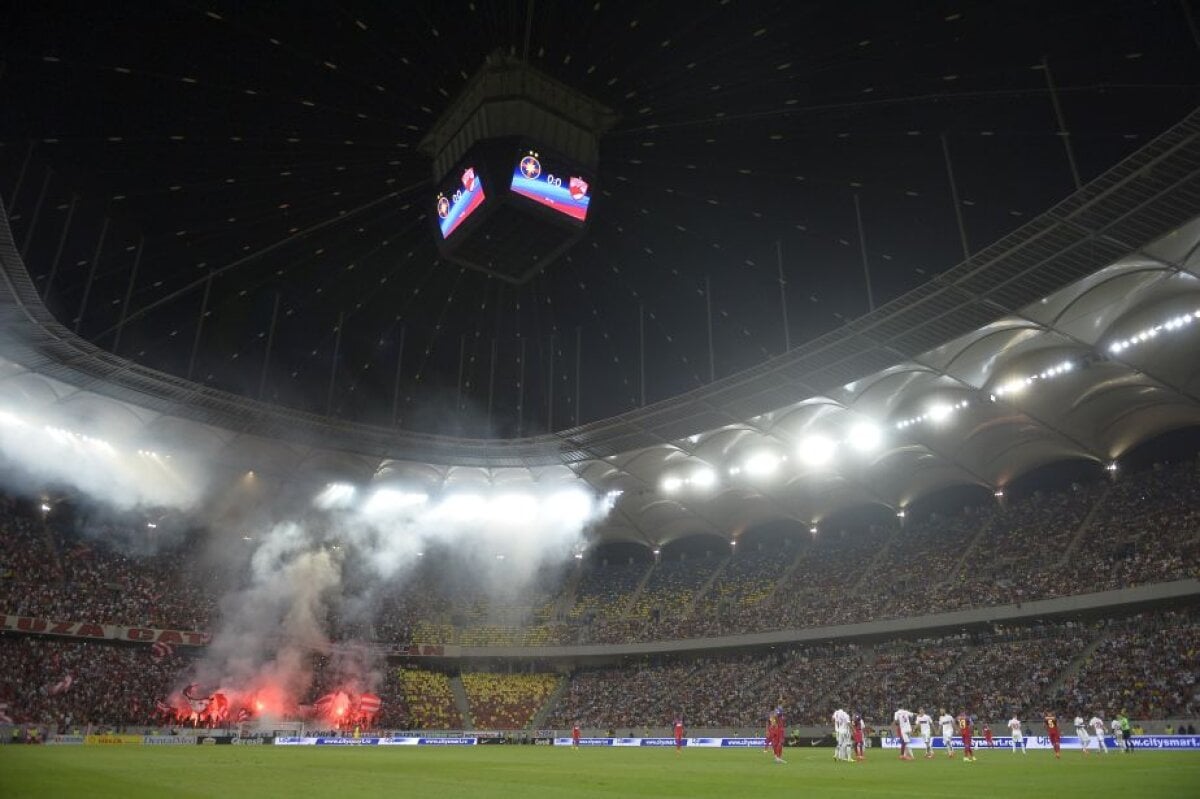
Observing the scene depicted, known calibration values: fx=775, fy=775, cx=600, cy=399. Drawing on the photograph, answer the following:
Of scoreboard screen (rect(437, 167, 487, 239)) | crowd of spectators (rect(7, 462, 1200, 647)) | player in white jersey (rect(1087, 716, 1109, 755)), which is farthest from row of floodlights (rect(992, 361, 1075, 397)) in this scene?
scoreboard screen (rect(437, 167, 487, 239))

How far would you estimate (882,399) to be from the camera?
46750mm

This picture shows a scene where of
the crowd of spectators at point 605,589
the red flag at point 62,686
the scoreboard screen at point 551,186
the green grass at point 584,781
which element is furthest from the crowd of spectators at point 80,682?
the scoreboard screen at point 551,186

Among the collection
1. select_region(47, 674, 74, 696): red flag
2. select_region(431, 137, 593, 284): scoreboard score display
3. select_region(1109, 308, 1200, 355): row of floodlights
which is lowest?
select_region(47, 674, 74, 696): red flag

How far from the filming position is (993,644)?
46781 mm

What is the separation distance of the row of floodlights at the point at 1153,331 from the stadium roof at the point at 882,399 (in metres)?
0.12

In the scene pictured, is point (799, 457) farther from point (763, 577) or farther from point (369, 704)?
point (369, 704)

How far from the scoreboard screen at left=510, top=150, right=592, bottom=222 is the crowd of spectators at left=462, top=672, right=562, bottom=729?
160 ft

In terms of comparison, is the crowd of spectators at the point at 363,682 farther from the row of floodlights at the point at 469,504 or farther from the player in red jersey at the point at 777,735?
the player in red jersey at the point at 777,735

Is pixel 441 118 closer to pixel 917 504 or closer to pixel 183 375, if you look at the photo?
pixel 183 375

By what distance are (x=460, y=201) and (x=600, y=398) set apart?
2644 centimetres

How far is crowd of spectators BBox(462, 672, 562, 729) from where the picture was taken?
64125mm

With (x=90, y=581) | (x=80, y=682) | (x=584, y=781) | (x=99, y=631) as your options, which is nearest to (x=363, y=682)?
(x=99, y=631)

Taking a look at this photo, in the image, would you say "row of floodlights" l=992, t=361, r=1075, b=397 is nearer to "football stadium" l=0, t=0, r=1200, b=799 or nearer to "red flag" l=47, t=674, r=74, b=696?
"football stadium" l=0, t=0, r=1200, b=799

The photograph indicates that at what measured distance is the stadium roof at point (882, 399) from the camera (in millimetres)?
32281
